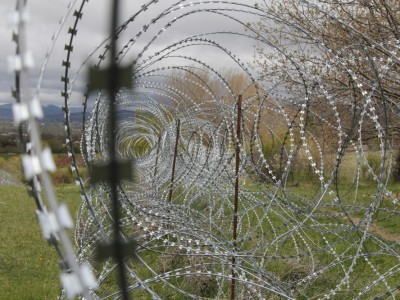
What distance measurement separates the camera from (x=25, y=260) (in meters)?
8.32

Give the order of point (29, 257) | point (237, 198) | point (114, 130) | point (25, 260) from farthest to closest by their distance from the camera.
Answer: point (29, 257) → point (25, 260) → point (237, 198) → point (114, 130)

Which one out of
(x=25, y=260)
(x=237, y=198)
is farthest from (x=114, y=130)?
(x=25, y=260)

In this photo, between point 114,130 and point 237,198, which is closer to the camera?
point 114,130

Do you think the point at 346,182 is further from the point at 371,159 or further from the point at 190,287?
the point at 190,287

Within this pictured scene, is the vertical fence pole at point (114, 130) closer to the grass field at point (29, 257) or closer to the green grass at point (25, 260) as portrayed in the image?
the grass field at point (29, 257)

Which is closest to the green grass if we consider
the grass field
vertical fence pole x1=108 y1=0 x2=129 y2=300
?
the grass field

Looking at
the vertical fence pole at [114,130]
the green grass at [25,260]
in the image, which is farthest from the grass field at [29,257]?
the vertical fence pole at [114,130]

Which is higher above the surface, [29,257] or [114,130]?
[114,130]

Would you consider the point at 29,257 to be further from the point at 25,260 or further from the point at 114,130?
the point at 114,130

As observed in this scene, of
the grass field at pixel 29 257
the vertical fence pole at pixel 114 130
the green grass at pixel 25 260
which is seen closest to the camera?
the vertical fence pole at pixel 114 130

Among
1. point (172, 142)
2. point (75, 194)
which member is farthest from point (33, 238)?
point (75, 194)

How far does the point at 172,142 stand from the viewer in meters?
9.54

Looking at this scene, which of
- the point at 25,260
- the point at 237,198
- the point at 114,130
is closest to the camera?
the point at 114,130

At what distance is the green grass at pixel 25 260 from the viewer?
6.45 metres
